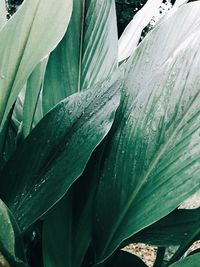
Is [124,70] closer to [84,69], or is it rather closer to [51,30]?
[51,30]

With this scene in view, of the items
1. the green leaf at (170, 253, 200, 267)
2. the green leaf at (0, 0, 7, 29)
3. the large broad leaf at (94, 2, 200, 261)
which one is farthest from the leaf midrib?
the green leaf at (0, 0, 7, 29)

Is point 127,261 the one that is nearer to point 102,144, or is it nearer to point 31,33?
point 102,144

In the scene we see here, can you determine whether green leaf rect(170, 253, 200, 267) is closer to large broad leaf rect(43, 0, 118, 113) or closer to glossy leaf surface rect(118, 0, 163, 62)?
large broad leaf rect(43, 0, 118, 113)

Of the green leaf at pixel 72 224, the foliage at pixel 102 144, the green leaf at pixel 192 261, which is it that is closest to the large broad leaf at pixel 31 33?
the foliage at pixel 102 144

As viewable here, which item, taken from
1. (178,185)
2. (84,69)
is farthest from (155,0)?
(178,185)

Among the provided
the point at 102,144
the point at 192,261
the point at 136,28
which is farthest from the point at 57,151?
the point at 136,28

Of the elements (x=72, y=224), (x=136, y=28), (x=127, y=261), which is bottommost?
(x=127, y=261)
